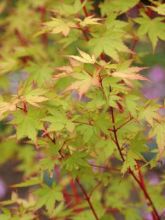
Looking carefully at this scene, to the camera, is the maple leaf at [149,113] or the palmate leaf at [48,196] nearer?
the maple leaf at [149,113]

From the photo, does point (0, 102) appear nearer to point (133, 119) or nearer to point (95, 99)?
point (95, 99)

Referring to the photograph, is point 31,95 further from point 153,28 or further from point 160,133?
point 153,28

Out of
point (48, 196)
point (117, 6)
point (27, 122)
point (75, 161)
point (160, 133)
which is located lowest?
point (48, 196)

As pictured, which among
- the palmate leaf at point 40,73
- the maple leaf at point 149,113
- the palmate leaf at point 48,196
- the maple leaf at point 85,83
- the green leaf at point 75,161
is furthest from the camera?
the palmate leaf at point 40,73

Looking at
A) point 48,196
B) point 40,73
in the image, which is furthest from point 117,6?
point 48,196

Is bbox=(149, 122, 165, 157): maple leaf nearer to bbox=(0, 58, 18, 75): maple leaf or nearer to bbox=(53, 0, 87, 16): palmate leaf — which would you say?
bbox=(53, 0, 87, 16): palmate leaf

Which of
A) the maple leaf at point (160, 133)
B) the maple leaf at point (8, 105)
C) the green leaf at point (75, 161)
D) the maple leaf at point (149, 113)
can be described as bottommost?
the green leaf at point (75, 161)

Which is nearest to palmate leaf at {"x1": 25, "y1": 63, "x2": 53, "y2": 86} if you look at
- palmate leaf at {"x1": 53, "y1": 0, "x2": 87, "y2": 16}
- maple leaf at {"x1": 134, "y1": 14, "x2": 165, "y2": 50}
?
palmate leaf at {"x1": 53, "y1": 0, "x2": 87, "y2": 16}

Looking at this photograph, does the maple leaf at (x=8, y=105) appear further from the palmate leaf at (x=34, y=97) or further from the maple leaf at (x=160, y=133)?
the maple leaf at (x=160, y=133)

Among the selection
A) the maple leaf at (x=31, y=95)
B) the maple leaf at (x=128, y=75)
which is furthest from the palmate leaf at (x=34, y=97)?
the maple leaf at (x=128, y=75)

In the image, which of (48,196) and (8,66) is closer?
(48,196)

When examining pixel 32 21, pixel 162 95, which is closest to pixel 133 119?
pixel 32 21
